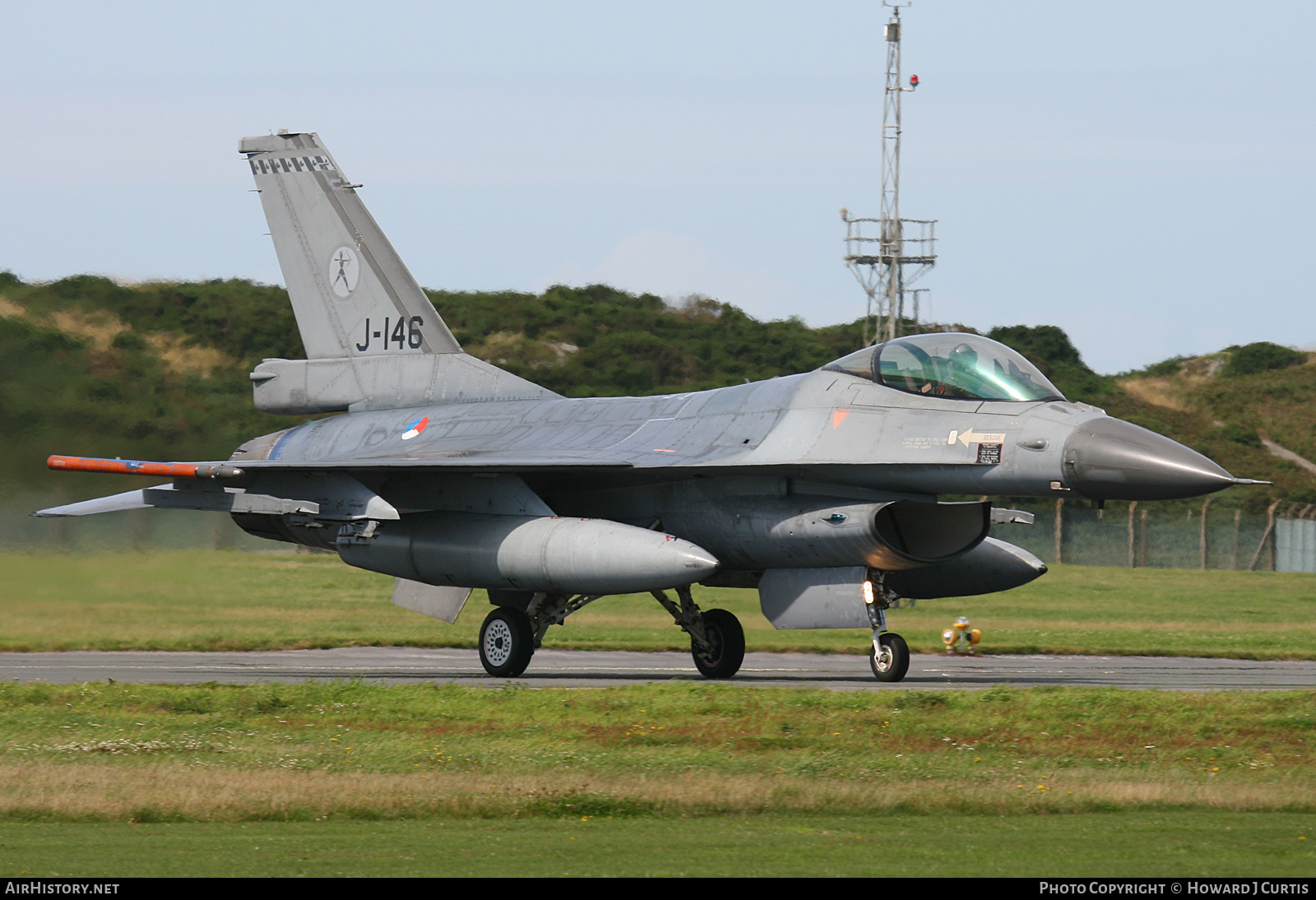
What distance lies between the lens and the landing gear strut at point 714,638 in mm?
16609

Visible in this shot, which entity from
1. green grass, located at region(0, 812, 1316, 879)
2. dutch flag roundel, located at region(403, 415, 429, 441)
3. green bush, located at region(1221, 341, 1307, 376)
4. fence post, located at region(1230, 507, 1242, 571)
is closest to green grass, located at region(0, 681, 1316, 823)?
green grass, located at region(0, 812, 1316, 879)

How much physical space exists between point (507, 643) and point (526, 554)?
4.82ft

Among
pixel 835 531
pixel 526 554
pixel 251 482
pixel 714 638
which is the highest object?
pixel 251 482

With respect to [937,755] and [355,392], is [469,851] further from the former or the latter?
[355,392]

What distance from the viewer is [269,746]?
10.7 meters

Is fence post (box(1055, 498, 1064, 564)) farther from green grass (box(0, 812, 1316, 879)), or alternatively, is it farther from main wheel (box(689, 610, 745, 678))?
green grass (box(0, 812, 1316, 879))

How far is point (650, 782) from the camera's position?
9195 mm

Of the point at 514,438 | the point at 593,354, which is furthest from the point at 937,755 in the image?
the point at 593,354

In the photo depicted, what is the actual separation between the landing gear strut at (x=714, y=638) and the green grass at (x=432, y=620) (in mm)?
2487

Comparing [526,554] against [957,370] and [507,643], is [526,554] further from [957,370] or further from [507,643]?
[957,370]

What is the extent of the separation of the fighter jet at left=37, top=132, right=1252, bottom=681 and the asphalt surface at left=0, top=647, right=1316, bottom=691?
0.81 m

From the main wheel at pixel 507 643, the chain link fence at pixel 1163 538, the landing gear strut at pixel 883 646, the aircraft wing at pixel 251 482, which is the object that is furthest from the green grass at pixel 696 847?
the chain link fence at pixel 1163 538

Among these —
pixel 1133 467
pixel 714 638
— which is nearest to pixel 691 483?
pixel 714 638

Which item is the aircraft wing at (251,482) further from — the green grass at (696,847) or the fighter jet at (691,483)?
the green grass at (696,847)
